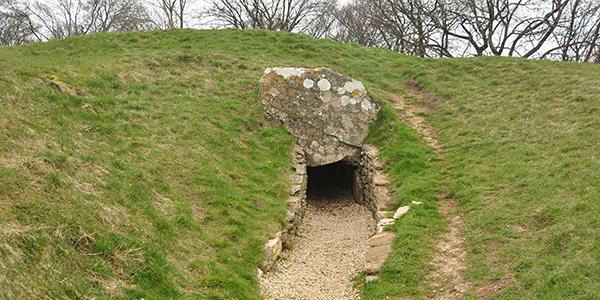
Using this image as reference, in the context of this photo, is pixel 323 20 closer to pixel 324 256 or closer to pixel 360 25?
pixel 360 25

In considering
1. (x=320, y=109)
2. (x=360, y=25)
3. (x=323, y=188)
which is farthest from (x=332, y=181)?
(x=360, y=25)

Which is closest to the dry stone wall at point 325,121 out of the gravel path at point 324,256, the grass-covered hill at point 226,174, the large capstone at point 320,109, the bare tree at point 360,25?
the large capstone at point 320,109

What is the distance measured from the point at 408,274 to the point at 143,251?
17.2 feet

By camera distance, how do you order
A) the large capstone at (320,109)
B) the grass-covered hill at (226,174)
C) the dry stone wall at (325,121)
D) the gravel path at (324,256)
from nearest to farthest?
the grass-covered hill at (226,174) → the gravel path at (324,256) → the dry stone wall at (325,121) → the large capstone at (320,109)

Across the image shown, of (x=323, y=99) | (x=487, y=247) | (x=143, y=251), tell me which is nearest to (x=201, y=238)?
(x=143, y=251)

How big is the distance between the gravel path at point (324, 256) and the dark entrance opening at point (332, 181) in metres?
0.96

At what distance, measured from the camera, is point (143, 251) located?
333 inches

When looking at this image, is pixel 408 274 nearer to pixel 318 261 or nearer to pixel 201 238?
pixel 318 261

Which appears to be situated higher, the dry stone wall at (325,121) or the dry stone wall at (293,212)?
the dry stone wall at (325,121)

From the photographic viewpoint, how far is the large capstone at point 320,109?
17031mm

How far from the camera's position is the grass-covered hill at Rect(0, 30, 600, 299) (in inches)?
309

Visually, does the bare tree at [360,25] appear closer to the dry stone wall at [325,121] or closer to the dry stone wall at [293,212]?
the dry stone wall at [325,121]

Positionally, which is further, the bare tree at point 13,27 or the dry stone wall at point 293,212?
the bare tree at point 13,27

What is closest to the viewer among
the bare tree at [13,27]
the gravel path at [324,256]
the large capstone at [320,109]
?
the gravel path at [324,256]
